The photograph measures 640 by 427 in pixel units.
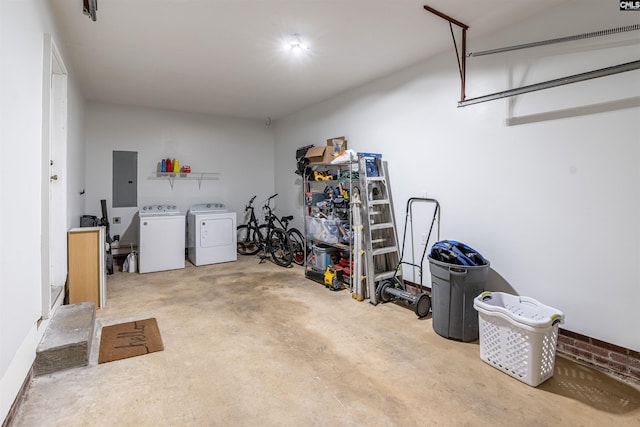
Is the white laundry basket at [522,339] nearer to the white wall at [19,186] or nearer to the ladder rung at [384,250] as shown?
the ladder rung at [384,250]

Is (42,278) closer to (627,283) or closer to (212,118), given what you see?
(627,283)

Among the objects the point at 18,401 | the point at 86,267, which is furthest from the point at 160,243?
the point at 18,401

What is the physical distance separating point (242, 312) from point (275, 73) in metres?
2.83

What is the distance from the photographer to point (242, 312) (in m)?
3.37

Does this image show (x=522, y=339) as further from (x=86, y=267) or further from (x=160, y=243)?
(x=160, y=243)

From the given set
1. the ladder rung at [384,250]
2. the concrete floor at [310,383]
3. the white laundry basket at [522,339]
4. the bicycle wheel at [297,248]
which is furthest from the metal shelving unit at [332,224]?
the white laundry basket at [522,339]

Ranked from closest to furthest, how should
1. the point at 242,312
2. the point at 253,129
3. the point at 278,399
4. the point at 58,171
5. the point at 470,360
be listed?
the point at 278,399 < the point at 470,360 < the point at 58,171 < the point at 242,312 < the point at 253,129

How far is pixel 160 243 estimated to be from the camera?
494cm

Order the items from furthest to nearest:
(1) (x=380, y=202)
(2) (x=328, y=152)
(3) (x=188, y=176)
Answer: (3) (x=188, y=176) → (2) (x=328, y=152) → (1) (x=380, y=202)

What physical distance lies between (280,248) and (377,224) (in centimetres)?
242

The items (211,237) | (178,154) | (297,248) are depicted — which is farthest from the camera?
(178,154)

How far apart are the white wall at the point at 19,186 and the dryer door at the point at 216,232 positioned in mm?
3079

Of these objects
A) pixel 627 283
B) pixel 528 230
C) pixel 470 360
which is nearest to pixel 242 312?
pixel 470 360

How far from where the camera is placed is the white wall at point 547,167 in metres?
2.25
